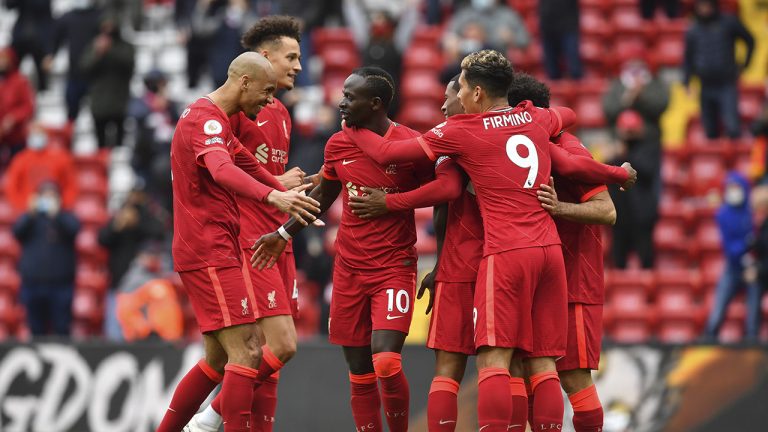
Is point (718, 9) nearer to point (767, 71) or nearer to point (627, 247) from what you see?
point (767, 71)

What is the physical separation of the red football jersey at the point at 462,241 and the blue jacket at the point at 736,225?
6.64 m

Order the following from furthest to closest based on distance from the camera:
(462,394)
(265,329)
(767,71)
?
(767,71) → (462,394) → (265,329)

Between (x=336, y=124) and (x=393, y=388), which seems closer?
(x=393, y=388)

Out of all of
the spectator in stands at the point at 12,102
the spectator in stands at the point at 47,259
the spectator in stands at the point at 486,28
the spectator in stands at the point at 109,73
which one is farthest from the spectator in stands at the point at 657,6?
the spectator in stands at the point at 12,102

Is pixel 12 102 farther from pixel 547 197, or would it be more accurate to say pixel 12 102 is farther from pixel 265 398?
pixel 547 197

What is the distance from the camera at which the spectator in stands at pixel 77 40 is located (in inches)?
705

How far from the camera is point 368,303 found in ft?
28.6

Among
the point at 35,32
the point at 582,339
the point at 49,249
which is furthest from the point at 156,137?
the point at 582,339

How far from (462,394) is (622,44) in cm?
803

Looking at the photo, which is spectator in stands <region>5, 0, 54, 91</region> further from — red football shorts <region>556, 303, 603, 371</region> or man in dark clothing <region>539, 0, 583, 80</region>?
red football shorts <region>556, 303, 603, 371</region>

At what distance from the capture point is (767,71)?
59.5ft

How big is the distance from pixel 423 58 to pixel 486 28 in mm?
1667

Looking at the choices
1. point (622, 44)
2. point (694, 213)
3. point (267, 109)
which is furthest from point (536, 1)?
point (267, 109)

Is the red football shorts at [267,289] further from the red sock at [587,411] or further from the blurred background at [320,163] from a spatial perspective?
the blurred background at [320,163]
